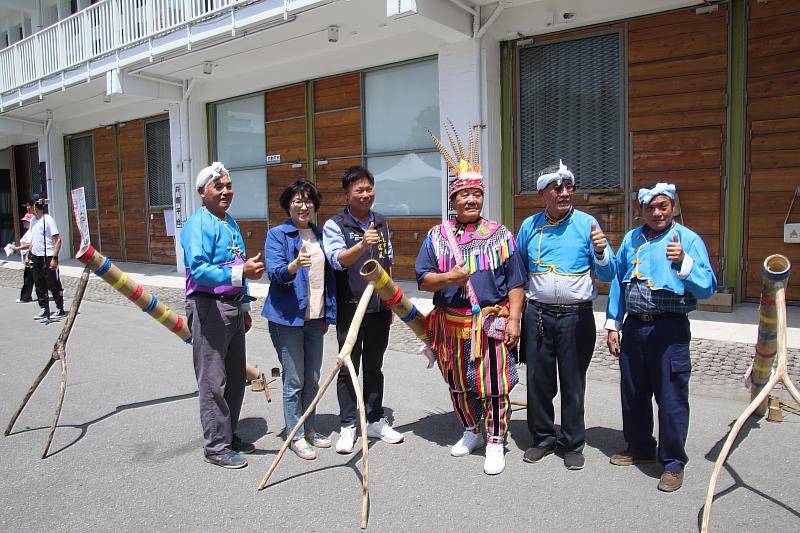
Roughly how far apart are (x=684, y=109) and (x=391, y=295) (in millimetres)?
6007

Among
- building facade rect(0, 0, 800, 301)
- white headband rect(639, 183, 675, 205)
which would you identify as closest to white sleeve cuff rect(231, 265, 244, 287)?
white headband rect(639, 183, 675, 205)

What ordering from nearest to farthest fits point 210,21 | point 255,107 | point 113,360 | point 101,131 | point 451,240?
point 451,240 < point 113,360 < point 210,21 < point 255,107 < point 101,131

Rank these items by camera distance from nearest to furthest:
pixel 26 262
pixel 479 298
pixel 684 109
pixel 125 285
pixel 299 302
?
1. pixel 479 298
2. pixel 299 302
3. pixel 125 285
4. pixel 684 109
5. pixel 26 262

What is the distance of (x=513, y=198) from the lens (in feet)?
30.9

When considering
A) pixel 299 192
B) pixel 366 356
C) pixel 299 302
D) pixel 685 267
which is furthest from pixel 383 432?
pixel 685 267

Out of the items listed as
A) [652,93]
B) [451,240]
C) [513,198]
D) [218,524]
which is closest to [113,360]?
[218,524]

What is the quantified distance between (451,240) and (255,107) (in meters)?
10.2

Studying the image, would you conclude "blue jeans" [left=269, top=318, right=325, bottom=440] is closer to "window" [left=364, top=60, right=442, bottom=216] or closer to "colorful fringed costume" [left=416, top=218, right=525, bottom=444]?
"colorful fringed costume" [left=416, top=218, right=525, bottom=444]

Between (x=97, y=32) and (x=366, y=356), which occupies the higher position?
(x=97, y=32)

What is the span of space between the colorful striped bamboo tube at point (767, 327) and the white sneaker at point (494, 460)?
1.61 m

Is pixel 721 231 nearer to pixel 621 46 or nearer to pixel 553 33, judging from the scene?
pixel 621 46

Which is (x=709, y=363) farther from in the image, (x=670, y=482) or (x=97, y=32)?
(x=97, y=32)

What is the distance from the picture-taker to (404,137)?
424 inches

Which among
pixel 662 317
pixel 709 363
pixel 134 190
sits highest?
pixel 134 190
